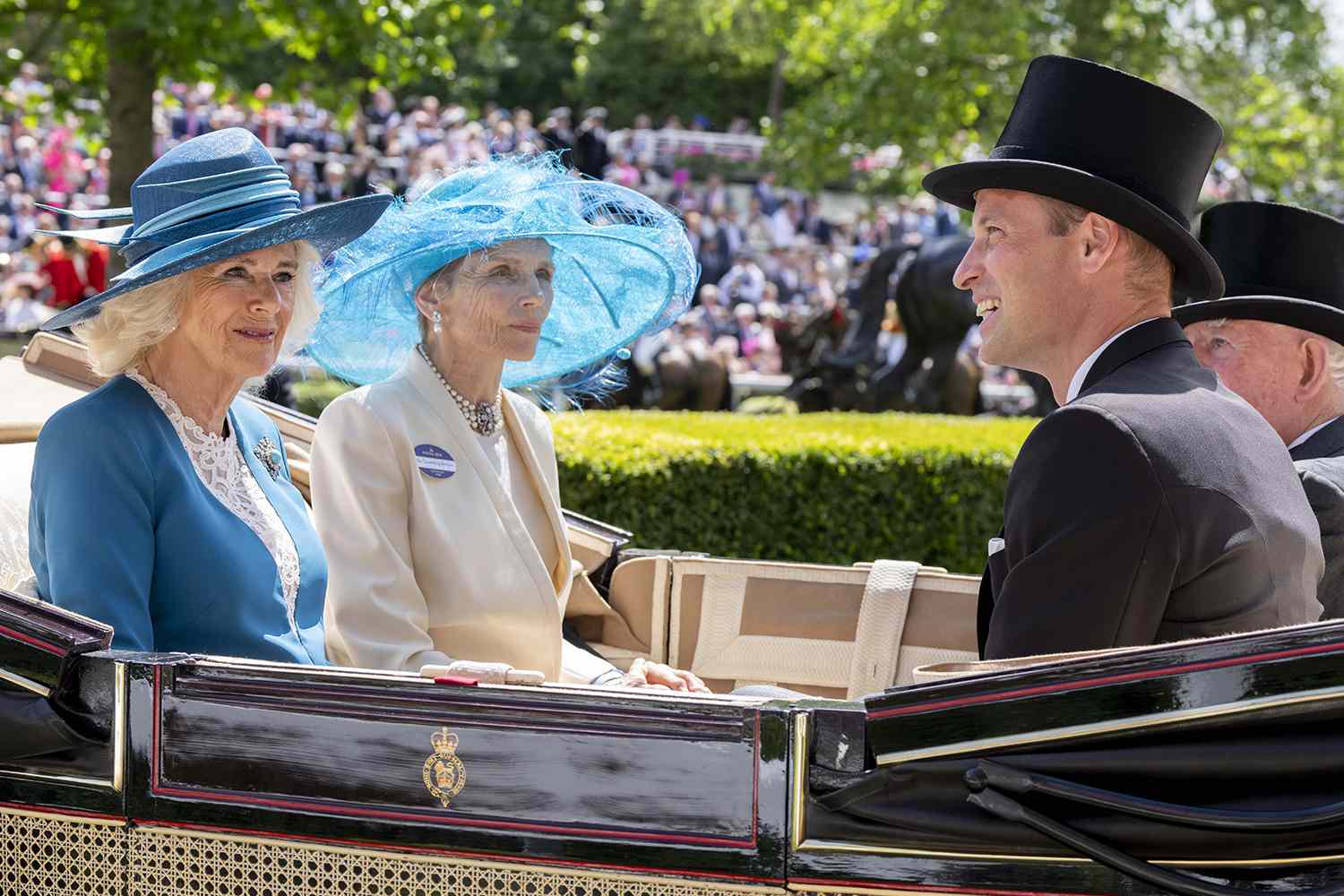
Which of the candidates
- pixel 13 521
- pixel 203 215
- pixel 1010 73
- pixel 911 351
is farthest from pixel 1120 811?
pixel 1010 73

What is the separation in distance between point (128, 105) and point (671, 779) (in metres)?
8.66

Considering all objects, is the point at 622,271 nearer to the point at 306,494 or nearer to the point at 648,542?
the point at 306,494

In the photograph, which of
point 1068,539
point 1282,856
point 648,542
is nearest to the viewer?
point 1282,856

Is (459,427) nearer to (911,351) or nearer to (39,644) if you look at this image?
(39,644)

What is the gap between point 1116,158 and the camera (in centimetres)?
235

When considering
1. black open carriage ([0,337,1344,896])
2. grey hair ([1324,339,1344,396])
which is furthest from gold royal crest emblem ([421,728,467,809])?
grey hair ([1324,339,1344,396])

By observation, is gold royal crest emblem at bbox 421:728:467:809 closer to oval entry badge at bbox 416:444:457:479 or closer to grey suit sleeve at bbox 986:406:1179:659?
grey suit sleeve at bbox 986:406:1179:659

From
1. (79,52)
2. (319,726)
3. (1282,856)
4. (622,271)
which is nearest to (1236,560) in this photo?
(1282,856)

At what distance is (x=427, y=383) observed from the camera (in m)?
3.12

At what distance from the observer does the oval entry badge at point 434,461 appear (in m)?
3.01

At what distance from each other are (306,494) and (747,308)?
15.2 metres

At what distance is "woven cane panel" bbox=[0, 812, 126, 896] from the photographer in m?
2.07

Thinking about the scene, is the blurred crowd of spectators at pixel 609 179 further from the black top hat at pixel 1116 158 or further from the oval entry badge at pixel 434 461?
the black top hat at pixel 1116 158

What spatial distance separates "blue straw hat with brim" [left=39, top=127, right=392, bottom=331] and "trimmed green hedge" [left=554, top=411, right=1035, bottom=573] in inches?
126
